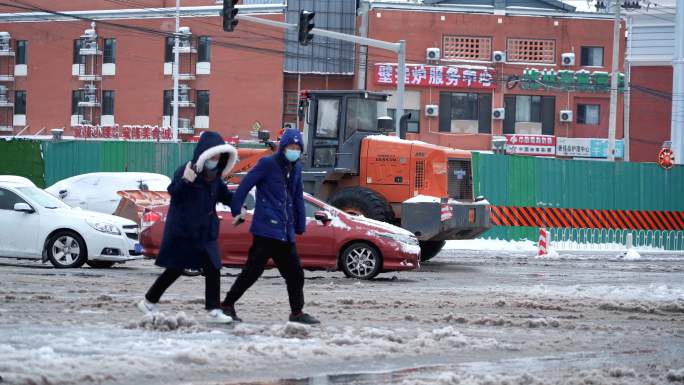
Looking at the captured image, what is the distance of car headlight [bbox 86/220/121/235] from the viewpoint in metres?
19.9

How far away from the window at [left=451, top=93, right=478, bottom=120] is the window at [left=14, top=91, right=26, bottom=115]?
79.7 feet

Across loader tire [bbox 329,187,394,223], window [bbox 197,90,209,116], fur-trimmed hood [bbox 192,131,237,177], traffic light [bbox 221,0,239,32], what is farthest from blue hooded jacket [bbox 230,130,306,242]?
window [bbox 197,90,209,116]

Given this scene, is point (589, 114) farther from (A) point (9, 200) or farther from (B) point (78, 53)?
(A) point (9, 200)

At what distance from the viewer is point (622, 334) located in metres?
12.1

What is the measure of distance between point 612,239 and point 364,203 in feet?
50.4

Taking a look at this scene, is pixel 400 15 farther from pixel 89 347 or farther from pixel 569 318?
pixel 89 347

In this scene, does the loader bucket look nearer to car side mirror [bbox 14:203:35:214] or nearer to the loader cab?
the loader cab

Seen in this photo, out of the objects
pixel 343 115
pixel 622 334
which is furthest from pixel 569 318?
pixel 343 115

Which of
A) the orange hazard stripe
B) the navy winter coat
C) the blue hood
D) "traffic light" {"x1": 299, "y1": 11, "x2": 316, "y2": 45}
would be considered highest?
"traffic light" {"x1": 299, "y1": 11, "x2": 316, "y2": 45}

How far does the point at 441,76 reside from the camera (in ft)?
200

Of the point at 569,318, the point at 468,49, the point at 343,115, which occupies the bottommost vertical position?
the point at 569,318

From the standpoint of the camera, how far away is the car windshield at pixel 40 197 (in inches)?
793

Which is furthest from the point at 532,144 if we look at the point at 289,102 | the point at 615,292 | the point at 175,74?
the point at 615,292

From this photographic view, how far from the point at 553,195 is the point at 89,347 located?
28.8m
